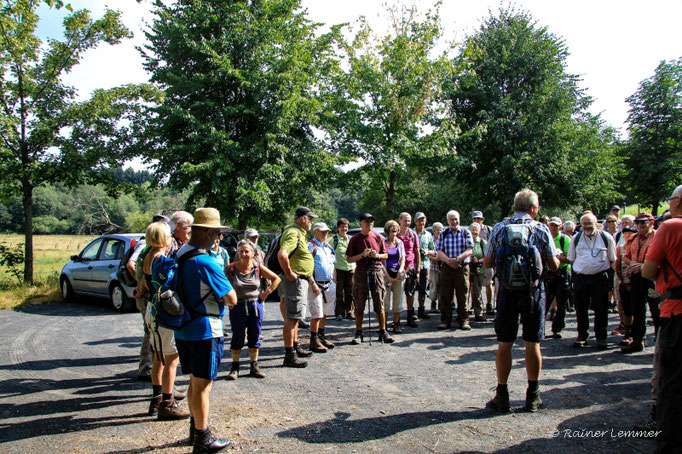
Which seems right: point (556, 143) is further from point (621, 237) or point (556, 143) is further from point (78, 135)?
point (78, 135)

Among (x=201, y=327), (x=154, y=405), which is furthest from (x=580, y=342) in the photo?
(x=154, y=405)

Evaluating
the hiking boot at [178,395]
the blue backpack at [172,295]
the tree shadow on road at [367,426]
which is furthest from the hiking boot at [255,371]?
the blue backpack at [172,295]

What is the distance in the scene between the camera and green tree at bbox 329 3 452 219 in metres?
16.9

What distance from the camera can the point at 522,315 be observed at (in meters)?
4.16

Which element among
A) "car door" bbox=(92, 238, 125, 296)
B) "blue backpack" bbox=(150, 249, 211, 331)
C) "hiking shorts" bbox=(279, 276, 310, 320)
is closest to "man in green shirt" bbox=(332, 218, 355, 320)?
"hiking shorts" bbox=(279, 276, 310, 320)

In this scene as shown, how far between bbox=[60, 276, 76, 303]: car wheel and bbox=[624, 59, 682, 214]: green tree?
2986cm

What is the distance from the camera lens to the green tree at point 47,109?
1138 cm

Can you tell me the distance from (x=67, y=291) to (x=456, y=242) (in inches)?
395

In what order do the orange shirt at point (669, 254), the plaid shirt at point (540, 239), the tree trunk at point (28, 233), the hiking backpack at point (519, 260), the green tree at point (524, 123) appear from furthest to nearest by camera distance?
the green tree at point (524, 123) → the tree trunk at point (28, 233) → the plaid shirt at point (540, 239) → the hiking backpack at point (519, 260) → the orange shirt at point (669, 254)

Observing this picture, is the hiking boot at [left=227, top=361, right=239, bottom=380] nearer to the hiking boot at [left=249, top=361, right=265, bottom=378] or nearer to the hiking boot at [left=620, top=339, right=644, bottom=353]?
the hiking boot at [left=249, top=361, right=265, bottom=378]

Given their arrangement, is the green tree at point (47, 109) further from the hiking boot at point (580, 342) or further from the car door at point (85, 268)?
the hiking boot at point (580, 342)

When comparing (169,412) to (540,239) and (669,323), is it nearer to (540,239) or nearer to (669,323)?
(540,239)

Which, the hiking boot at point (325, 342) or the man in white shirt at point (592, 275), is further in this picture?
the hiking boot at point (325, 342)

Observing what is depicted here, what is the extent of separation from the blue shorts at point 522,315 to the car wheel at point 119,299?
8.63 metres
